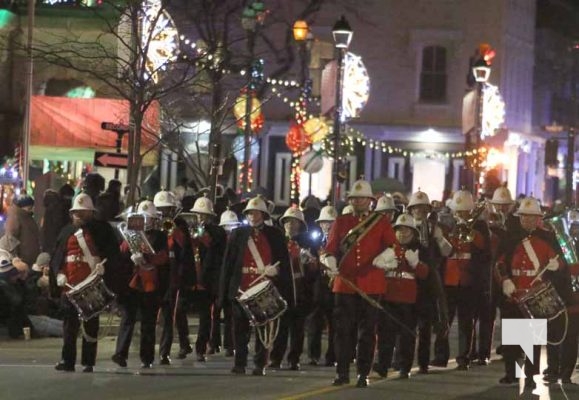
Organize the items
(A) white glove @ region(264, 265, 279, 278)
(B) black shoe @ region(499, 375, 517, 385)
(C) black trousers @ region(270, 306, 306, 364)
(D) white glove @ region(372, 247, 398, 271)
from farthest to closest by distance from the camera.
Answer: (C) black trousers @ region(270, 306, 306, 364) → (A) white glove @ region(264, 265, 279, 278) → (B) black shoe @ region(499, 375, 517, 385) → (D) white glove @ region(372, 247, 398, 271)

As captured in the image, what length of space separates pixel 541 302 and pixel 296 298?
128 inches

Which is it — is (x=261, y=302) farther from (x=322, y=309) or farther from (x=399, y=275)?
(x=322, y=309)

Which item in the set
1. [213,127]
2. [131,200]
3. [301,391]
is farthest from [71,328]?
[213,127]

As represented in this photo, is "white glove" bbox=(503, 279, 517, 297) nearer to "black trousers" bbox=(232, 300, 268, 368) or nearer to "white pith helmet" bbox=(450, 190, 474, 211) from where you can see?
"white pith helmet" bbox=(450, 190, 474, 211)

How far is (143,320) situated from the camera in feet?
50.0

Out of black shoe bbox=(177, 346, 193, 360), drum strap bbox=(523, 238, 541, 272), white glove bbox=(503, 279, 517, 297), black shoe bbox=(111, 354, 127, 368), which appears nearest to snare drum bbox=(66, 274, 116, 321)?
black shoe bbox=(111, 354, 127, 368)

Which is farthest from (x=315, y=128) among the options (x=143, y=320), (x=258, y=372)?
(x=258, y=372)

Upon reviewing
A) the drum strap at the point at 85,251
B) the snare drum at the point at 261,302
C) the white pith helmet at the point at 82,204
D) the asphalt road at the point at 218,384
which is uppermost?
the white pith helmet at the point at 82,204

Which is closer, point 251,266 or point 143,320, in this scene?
point 251,266

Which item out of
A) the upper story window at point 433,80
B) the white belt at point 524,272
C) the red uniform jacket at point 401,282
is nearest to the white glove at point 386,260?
the red uniform jacket at point 401,282

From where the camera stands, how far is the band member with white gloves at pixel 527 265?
1405 centimetres

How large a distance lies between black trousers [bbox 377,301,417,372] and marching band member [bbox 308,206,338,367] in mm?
1312

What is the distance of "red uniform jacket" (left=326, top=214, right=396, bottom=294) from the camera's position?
45.4ft

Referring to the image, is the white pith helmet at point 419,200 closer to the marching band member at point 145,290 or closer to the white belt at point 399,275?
the white belt at point 399,275
